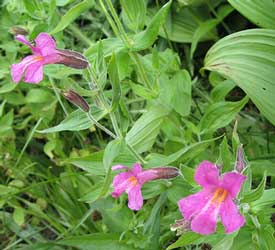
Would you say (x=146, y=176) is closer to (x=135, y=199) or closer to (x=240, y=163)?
Result: (x=135, y=199)

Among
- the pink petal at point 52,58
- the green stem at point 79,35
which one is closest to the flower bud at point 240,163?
the pink petal at point 52,58

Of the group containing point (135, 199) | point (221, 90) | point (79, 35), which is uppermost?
point (135, 199)

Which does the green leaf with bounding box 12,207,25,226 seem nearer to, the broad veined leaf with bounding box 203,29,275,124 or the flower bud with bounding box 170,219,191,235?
the broad veined leaf with bounding box 203,29,275,124

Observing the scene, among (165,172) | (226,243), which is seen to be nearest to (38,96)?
(165,172)

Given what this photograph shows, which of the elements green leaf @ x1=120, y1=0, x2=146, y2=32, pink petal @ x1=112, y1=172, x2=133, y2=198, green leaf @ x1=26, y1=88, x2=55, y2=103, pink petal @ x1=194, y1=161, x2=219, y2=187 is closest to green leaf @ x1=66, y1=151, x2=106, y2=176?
pink petal @ x1=112, y1=172, x2=133, y2=198

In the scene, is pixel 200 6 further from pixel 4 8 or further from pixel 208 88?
pixel 4 8

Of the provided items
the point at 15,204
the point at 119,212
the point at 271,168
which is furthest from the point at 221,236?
the point at 15,204
